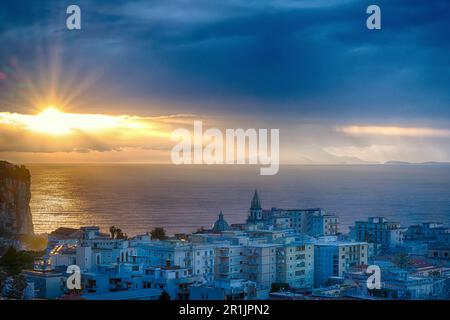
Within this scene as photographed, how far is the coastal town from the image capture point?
870 centimetres

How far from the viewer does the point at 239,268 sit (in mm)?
10242

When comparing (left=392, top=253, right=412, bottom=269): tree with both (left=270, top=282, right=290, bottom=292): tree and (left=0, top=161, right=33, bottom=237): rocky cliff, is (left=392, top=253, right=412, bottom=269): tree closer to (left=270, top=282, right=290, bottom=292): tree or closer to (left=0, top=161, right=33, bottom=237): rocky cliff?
(left=270, top=282, right=290, bottom=292): tree

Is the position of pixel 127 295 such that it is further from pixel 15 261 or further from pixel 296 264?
pixel 296 264

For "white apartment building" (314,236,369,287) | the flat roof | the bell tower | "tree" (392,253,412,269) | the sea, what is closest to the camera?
the flat roof

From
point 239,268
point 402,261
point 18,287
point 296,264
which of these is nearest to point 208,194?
point 402,261

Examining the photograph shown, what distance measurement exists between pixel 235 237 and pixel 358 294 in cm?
241

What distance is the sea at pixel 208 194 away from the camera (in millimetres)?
22094

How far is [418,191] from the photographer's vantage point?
30.4 metres

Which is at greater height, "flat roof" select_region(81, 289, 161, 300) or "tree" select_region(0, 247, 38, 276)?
"tree" select_region(0, 247, 38, 276)

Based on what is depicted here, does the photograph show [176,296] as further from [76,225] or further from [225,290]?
[76,225]

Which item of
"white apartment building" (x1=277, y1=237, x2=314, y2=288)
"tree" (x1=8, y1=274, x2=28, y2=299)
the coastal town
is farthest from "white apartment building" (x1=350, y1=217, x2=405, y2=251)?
"tree" (x1=8, y1=274, x2=28, y2=299)

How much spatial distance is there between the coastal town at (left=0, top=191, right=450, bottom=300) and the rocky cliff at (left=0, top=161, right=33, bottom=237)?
62 cm

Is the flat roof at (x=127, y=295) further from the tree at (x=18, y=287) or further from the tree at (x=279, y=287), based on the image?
the tree at (x=279, y=287)

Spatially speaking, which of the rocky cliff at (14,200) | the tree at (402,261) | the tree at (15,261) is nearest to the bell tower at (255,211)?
the tree at (402,261)
